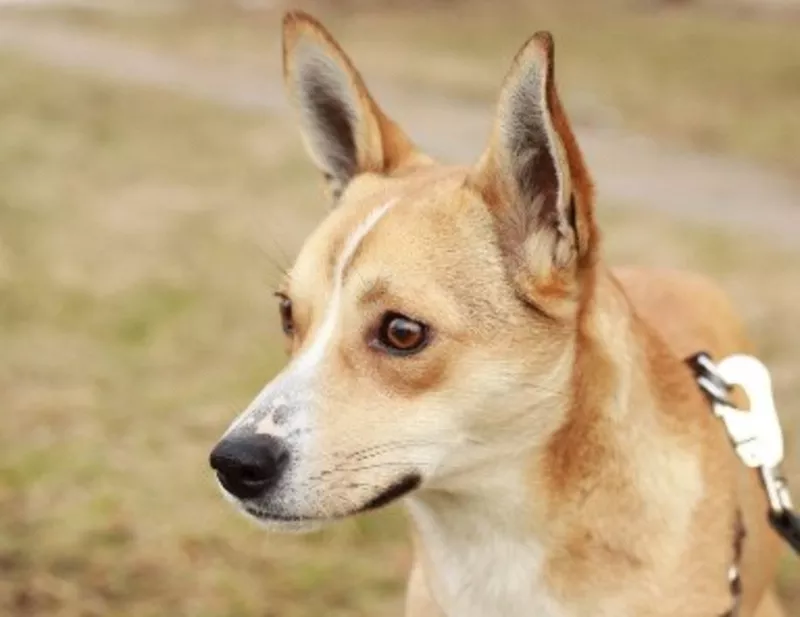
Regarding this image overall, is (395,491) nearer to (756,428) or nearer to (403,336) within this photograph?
(403,336)

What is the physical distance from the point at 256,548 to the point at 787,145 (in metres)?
7.24

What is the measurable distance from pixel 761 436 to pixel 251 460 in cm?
123

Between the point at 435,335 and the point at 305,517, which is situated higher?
the point at 435,335

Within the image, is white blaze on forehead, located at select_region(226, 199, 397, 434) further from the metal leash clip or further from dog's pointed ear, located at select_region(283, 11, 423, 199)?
the metal leash clip

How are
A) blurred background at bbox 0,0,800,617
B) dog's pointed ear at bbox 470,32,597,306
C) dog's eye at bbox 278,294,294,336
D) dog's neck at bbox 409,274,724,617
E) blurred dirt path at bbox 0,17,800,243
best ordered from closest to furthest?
dog's pointed ear at bbox 470,32,597,306, dog's neck at bbox 409,274,724,617, dog's eye at bbox 278,294,294,336, blurred background at bbox 0,0,800,617, blurred dirt path at bbox 0,17,800,243

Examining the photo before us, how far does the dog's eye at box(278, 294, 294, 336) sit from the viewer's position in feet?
10.2

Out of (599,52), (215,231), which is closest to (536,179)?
(215,231)

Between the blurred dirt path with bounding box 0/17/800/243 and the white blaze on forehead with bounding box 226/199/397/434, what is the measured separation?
19.2ft

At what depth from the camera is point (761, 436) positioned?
322 centimetres

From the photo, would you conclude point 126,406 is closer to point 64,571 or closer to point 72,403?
point 72,403

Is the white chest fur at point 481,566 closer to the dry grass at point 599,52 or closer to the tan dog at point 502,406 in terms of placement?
the tan dog at point 502,406

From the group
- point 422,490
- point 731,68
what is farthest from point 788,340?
point 731,68

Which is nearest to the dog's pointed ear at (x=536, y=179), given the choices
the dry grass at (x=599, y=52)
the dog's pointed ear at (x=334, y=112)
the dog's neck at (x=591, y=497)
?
the dog's neck at (x=591, y=497)

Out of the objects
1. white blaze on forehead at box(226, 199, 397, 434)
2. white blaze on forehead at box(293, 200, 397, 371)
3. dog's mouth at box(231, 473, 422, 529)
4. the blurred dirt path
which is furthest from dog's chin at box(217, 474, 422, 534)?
the blurred dirt path
